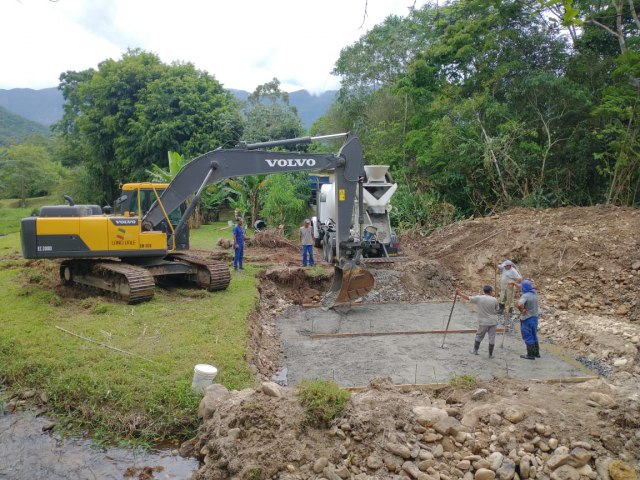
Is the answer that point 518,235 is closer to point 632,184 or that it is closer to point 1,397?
point 632,184

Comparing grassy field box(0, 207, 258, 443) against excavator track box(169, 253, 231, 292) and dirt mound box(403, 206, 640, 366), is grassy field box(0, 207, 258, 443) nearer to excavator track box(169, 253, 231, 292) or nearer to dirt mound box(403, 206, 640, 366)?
excavator track box(169, 253, 231, 292)

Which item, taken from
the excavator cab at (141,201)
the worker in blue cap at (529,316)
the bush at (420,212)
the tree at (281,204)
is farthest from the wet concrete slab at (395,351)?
the tree at (281,204)

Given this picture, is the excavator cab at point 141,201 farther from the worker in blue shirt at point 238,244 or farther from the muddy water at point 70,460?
the muddy water at point 70,460

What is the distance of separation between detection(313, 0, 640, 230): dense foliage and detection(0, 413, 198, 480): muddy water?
52.1ft

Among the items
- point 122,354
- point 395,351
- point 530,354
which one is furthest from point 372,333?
point 122,354

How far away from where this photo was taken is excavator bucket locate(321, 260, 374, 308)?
1167cm

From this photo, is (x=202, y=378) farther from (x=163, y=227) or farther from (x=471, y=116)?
(x=471, y=116)

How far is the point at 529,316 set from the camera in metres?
8.90

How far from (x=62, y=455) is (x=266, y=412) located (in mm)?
2322

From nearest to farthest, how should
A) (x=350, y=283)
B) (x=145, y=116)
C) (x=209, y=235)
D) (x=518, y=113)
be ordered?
1. (x=350, y=283)
2. (x=518, y=113)
3. (x=209, y=235)
4. (x=145, y=116)

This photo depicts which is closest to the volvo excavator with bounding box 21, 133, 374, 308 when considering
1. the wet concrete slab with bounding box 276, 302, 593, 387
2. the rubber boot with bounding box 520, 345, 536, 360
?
the wet concrete slab with bounding box 276, 302, 593, 387

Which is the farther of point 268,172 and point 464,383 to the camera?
point 268,172

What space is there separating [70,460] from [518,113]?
18950 millimetres

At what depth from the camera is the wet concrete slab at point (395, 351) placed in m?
8.32
